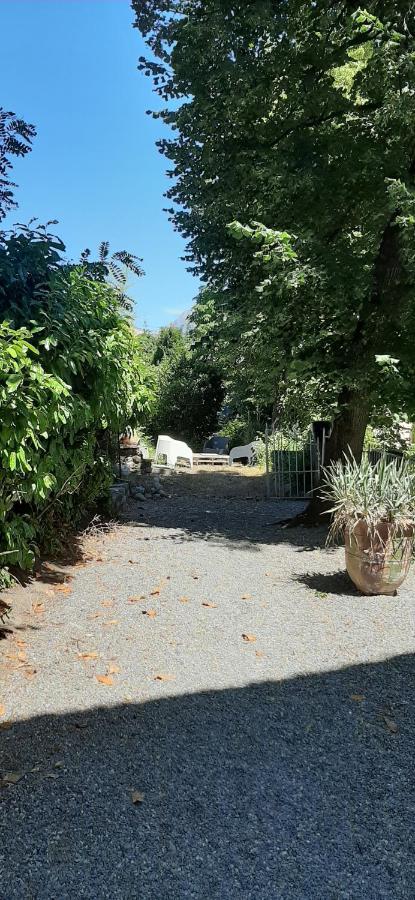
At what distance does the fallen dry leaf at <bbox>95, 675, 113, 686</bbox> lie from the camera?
288cm

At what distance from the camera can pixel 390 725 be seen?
258 cm

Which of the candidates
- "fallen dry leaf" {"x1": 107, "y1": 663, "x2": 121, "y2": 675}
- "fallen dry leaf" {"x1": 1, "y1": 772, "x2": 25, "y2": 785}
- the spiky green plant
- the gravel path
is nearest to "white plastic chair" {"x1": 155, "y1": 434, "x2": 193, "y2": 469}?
the gravel path

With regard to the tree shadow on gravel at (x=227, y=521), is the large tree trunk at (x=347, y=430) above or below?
above

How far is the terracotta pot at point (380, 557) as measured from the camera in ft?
13.8

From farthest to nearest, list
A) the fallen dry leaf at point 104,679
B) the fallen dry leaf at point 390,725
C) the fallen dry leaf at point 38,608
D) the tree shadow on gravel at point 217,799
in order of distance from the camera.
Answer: the fallen dry leaf at point 38,608, the fallen dry leaf at point 104,679, the fallen dry leaf at point 390,725, the tree shadow on gravel at point 217,799

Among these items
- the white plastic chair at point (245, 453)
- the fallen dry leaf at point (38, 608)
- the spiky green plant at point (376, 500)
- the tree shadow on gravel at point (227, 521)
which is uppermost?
the white plastic chair at point (245, 453)

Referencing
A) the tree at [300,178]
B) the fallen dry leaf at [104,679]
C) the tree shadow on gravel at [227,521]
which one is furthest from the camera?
the tree shadow on gravel at [227,521]

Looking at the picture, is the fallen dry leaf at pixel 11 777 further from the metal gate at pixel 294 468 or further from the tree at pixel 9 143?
the metal gate at pixel 294 468

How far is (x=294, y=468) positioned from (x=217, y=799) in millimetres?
8135

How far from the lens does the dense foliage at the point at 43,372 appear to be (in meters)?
2.57

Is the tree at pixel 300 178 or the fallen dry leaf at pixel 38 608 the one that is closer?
the fallen dry leaf at pixel 38 608

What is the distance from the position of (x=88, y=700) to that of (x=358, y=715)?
1.31m

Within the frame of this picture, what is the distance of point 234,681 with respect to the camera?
9.68ft

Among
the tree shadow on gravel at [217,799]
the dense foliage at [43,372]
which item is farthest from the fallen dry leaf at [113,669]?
the dense foliage at [43,372]
